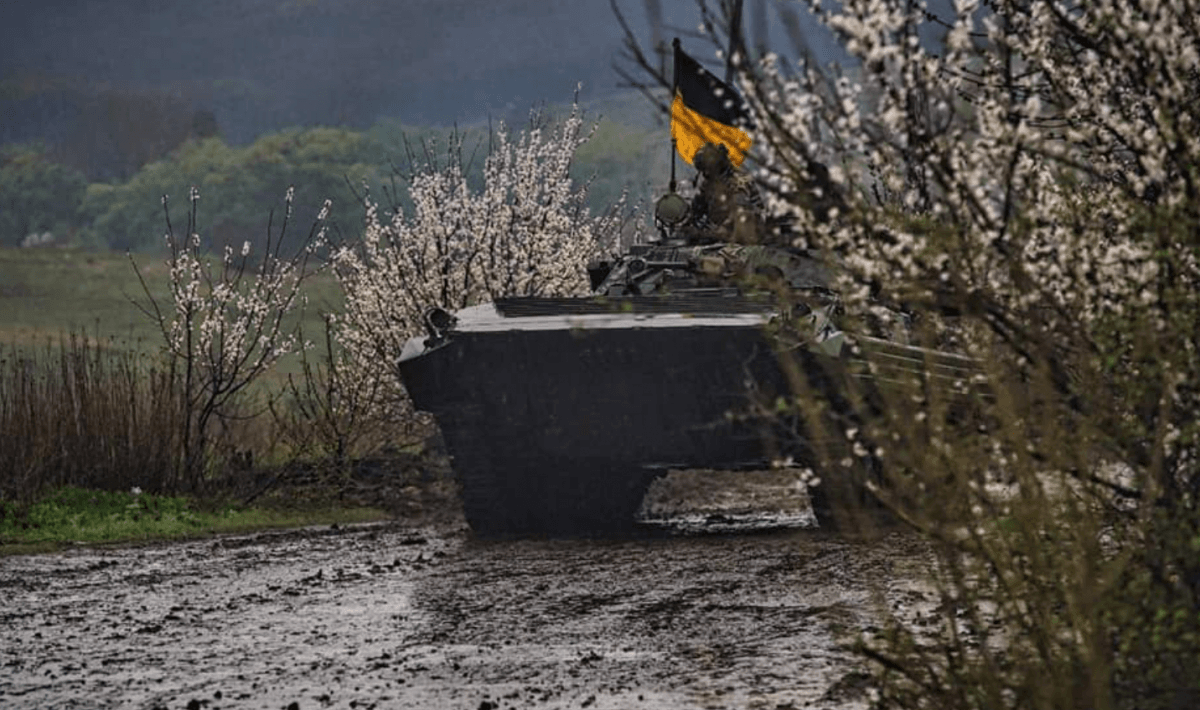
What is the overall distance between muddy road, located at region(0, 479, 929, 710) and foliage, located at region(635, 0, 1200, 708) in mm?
586

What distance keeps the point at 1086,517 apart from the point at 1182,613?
0.45 metres

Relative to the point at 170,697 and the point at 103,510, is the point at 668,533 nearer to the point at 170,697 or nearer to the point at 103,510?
the point at 103,510

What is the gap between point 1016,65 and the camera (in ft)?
33.8

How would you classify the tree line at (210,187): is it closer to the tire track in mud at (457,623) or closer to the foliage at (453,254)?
the foliage at (453,254)

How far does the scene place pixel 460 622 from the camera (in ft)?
30.6

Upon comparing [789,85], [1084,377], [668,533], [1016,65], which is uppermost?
[1016,65]

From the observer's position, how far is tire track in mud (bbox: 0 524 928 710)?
7395 millimetres

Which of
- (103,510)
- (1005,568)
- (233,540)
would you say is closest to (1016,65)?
(1005,568)

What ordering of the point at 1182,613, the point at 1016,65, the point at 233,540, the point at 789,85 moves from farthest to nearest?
the point at 233,540 < the point at 1016,65 < the point at 789,85 < the point at 1182,613

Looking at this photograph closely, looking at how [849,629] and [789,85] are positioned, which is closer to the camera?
[789,85]

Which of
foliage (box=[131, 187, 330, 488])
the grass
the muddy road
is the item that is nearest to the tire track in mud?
the muddy road

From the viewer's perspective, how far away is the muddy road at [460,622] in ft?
24.2

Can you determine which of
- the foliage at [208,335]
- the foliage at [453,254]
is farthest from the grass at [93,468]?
the foliage at [453,254]

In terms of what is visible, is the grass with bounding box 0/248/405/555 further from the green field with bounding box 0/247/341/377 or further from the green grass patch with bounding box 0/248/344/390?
the green field with bounding box 0/247/341/377
